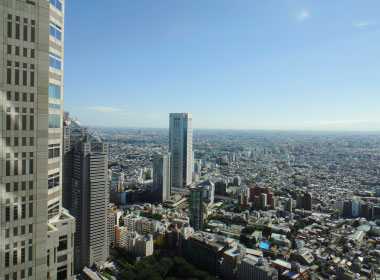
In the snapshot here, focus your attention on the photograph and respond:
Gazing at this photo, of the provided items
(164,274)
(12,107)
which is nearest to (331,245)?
(164,274)

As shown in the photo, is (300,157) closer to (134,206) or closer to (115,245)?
(134,206)

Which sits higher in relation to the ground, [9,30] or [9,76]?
[9,30]

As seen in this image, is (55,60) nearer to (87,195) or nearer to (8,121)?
(8,121)

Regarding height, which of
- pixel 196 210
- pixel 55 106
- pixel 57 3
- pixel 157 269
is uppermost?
pixel 57 3

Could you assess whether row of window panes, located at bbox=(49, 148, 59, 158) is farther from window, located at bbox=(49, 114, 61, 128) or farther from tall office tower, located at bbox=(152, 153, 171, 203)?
tall office tower, located at bbox=(152, 153, 171, 203)

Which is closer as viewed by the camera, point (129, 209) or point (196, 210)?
point (196, 210)

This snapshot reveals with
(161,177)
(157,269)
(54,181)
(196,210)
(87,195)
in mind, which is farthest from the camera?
(161,177)

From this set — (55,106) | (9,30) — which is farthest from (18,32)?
(55,106)
